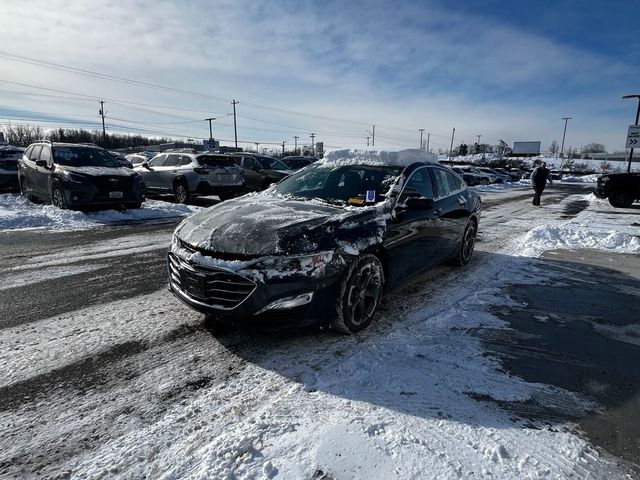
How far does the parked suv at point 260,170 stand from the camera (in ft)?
51.1

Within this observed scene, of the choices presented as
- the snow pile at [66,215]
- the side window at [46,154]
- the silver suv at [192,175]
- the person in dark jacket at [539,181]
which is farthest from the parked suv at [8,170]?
the person in dark jacket at [539,181]

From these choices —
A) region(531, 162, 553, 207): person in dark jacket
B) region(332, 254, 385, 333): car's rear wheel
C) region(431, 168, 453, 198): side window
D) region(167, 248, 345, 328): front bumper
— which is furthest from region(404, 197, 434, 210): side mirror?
region(531, 162, 553, 207): person in dark jacket

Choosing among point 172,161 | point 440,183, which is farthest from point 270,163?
point 440,183

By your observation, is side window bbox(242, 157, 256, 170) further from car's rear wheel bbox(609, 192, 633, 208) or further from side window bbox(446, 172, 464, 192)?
car's rear wheel bbox(609, 192, 633, 208)

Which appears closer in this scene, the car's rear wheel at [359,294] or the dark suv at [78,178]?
the car's rear wheel at [359,294]

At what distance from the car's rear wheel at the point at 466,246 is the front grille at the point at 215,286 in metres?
3.95

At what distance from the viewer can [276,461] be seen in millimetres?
2053

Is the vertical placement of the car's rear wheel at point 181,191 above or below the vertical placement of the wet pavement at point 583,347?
above

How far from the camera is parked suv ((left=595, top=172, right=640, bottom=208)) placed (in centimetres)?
1474

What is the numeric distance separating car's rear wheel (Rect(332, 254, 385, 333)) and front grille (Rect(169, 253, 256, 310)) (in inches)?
A: 32.1

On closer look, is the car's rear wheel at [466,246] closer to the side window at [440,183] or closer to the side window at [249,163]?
the side window at [440,183]

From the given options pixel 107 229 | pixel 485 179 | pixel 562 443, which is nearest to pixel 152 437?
pixel 562 443

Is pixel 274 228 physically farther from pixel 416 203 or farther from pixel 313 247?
pixel 416 203

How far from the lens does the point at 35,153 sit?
11.2 metres
